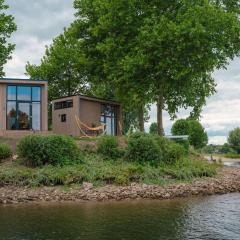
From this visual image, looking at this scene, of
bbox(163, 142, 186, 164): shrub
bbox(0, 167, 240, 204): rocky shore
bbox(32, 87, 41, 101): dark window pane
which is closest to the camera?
bbox(0, 167, 240, 204): rocky shore

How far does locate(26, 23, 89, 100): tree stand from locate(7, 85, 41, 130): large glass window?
49.2 ft

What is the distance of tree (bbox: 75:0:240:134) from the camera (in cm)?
3569

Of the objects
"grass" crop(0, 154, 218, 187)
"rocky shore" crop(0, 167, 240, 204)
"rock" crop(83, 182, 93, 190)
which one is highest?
"grass" crop(0, 154, 218, 187)

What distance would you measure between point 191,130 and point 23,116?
5257 cm

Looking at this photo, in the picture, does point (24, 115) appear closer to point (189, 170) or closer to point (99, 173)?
point (99, 173)

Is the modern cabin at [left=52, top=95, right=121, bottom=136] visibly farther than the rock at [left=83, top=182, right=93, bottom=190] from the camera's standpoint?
Yes

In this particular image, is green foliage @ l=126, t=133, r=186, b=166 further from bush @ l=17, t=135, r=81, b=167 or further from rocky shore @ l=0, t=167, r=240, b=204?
bush @ l=17, t=135, r=81, b=167

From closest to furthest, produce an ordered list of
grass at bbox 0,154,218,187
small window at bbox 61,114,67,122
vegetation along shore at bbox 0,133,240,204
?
vegetation along shore at bbox 0,133,240,204 → grass at bbox 0,154,218,187 → small window at bbox 61,114,67,122

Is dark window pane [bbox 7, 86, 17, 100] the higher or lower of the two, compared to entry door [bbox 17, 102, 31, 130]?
higher

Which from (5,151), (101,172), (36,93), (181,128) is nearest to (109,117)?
(36,93)

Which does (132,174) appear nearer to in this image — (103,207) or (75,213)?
(103,207)

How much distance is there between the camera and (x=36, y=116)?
3659 cm

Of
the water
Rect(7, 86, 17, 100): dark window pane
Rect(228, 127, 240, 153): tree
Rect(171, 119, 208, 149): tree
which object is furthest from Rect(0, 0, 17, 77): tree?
Rect(228, 127, 240, 153): tree

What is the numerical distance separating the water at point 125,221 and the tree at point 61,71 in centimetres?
3180
